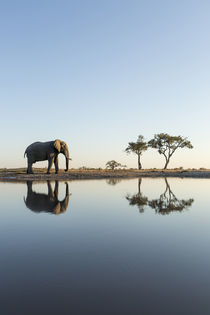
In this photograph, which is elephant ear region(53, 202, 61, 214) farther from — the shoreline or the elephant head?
the elephant head

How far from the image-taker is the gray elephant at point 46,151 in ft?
106

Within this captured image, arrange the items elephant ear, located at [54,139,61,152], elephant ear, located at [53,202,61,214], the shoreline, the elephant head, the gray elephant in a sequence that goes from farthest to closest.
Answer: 1. the gray elephant
2. the elephant head
3. elephant ear, located at [54,139,61,152]
4. the shoreline
5. elephant ear, located at [53,202,61,214]

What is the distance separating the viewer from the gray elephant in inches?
1276

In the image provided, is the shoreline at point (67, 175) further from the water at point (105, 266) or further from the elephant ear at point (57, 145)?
the water at point (105, 266)

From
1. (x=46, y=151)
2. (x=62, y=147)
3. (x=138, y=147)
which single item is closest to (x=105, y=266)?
(x=46, y=151)

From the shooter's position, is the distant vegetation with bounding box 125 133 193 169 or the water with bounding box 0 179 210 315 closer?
the water with bounding box 0 179 210 315

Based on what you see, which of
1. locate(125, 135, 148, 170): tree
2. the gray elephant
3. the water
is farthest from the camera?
locate(125, 135, 148, 170): tree

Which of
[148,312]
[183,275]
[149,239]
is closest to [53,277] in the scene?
[148,312]

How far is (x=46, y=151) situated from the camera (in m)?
32.8

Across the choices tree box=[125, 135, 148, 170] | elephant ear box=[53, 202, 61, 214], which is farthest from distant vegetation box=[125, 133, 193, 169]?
elephant ear box=[53, 202, 61, 214]

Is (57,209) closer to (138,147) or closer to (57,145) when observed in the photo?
(57,145)

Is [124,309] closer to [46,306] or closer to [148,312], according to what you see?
[148,312]

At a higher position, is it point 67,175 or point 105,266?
point 67,175

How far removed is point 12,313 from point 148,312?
160cm
